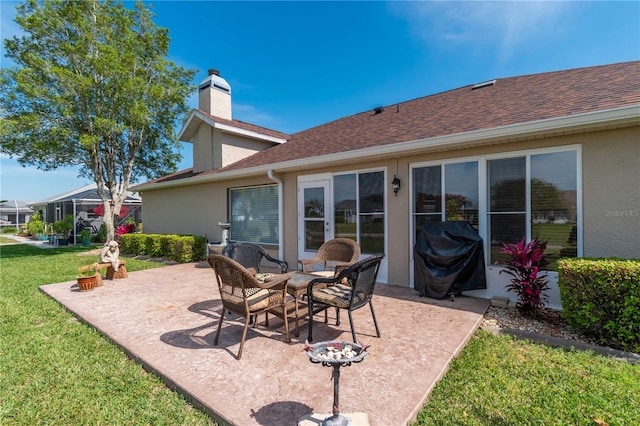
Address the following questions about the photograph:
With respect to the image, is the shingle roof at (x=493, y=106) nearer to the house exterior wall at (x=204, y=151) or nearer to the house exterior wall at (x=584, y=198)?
the house exterior wall at (x=584, y=198)

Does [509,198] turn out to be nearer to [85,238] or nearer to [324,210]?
[324,210]

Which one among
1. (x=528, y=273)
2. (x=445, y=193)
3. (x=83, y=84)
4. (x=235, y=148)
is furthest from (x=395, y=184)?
(x=83, y=84)

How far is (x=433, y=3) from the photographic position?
7.62 metres

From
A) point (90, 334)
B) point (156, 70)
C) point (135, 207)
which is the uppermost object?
point (156, 70)

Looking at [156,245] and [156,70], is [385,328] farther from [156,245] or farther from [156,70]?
[156,70]

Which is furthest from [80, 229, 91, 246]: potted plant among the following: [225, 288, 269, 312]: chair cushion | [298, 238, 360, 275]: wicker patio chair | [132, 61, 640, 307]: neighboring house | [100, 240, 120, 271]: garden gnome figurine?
[225, 288, 269, 312]: chair cushion

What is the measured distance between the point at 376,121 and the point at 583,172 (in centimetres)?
543

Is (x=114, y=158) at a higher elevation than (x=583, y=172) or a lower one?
higher

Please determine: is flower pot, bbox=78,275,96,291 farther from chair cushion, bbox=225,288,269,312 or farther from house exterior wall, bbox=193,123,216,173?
house exterior wall, bbox=193,123,216,173

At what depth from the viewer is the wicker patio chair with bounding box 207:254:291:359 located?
306 centimetres

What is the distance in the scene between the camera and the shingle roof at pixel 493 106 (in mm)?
4707

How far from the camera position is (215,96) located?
38.9ft

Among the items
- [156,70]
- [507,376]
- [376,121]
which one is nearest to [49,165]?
[156,70]

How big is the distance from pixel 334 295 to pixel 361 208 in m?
3.33
